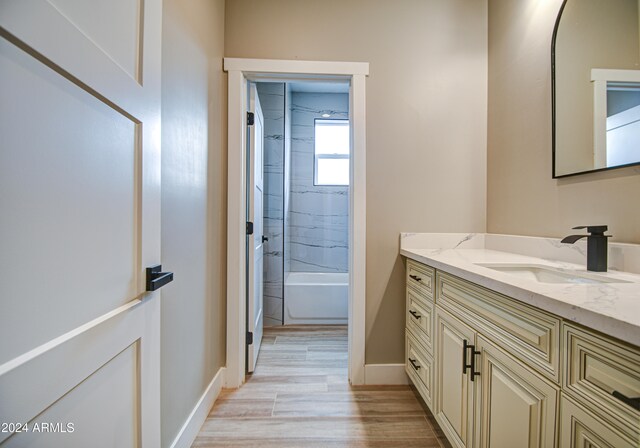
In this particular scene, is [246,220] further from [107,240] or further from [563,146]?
[563,146]

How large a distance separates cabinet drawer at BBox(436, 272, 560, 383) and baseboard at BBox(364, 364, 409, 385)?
2.94ft

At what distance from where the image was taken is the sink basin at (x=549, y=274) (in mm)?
1018

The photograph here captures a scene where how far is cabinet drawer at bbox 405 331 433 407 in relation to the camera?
57.9 inches

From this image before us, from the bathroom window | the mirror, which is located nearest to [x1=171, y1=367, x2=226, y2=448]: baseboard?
the mirror

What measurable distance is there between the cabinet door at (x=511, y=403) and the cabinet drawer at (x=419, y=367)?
447 mm

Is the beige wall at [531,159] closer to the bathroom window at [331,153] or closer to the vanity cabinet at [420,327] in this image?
the vanity cabinet at [420,327]

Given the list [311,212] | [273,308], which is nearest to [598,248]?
[273,308]

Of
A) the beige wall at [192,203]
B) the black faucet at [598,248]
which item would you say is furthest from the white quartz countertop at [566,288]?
the beige wall at [192,203]

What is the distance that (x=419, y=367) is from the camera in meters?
1.62

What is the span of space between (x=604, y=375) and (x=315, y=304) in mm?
2510

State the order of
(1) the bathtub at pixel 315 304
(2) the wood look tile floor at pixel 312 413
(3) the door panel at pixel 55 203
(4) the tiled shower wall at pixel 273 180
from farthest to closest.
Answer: (4) the tiled shower wall at pixel 273 180, (1) the bathtub at pixel 315 304, (2) the wood look tile floor at pixel 312 413, (3) the door panel at pixel 55 203

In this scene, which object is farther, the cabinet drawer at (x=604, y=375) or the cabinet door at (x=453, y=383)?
the cabinet door at (x=453, y=383)

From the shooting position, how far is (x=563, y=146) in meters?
1.37

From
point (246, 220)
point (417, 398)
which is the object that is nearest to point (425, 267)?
point (417, 398)
